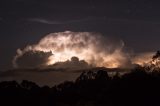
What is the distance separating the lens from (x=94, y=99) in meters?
97.4

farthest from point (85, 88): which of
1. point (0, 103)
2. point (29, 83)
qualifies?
point (0, 103)

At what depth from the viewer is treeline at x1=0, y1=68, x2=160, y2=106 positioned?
85562 mm

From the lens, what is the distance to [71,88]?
129625 mm

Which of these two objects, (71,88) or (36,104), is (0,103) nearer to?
(36,104)

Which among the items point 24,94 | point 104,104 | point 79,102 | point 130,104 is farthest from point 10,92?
point 130,104

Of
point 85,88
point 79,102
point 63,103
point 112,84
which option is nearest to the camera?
point 112,84

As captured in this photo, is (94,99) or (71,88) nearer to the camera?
(94,99)

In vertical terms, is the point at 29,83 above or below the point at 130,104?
above

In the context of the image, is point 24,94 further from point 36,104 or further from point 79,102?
point 79,102

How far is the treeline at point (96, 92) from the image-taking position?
85.6 metres

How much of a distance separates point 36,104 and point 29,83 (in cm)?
2661

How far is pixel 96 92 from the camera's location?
368 feet

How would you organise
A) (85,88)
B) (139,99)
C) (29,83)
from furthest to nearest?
(29,83) → (85,88) → (139,99)

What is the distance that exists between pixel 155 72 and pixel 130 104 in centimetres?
1511
